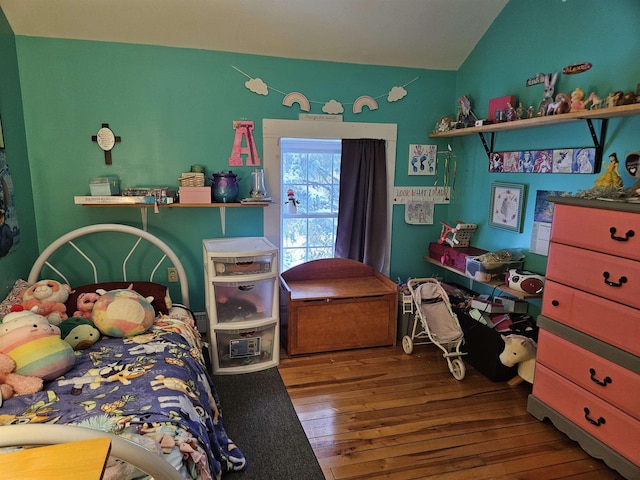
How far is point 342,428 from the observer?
2.09 m

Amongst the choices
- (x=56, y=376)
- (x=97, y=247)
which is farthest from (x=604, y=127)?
(x=97, y=247)

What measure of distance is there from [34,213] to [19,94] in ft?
2.39

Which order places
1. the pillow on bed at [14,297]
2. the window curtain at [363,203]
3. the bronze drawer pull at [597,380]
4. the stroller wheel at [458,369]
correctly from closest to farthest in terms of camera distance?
the bronze drawer pull at [597,380] → the pillow on bed at [14,297] → the stroller wheel at [458,369] → the window curtain at [363,203]

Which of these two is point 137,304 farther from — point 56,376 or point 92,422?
point 92,422

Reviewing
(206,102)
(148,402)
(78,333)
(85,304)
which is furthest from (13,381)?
(206,102)

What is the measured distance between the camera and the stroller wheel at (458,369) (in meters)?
2.54

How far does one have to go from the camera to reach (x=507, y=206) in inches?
111

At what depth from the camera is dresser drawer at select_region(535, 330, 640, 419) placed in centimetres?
170

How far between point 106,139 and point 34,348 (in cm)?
156

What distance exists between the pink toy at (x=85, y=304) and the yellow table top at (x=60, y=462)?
1485mm

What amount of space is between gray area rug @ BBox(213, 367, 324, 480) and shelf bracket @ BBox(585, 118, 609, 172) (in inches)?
81.3

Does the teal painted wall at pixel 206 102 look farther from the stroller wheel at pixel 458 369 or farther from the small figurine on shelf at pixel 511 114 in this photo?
the stroller wheel at pixel 458 369

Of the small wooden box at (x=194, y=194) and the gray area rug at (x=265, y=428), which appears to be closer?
the gray area rug at (x=265, y=428)

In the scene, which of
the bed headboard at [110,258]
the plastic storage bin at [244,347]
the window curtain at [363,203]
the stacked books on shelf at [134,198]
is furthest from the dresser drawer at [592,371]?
the stacked books on shelf at [134,198]
